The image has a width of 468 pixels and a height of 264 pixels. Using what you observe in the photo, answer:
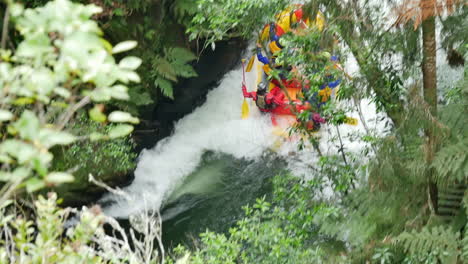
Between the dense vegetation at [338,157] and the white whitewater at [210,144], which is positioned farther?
the white whitewater at [210,144]

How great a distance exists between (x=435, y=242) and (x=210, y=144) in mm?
6818

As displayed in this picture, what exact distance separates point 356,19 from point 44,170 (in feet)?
11.0

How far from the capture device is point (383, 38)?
4.19 m

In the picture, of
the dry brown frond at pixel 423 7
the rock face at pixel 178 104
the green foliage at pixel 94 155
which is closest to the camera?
the dry brown frond at pixel 423 7

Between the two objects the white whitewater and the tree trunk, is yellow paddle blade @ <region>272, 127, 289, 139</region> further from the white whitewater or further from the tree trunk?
the tree trunk

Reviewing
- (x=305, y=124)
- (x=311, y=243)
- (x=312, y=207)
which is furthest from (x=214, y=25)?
(x=311, y=243)

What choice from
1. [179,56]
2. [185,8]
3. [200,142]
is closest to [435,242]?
[185,8]

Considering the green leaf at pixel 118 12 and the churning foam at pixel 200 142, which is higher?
the green leaf at pixel 118 12

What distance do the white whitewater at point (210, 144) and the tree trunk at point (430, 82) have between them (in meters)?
4.48

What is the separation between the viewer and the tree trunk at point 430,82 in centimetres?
367

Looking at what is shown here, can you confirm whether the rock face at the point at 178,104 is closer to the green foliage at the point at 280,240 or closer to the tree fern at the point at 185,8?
the tree fern at the point at 185,8

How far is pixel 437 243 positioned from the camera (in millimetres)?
3252

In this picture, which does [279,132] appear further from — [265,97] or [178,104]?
[178,104]

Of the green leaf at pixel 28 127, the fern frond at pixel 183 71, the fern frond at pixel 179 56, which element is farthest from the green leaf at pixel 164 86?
the green leaf at pixel 28 127
